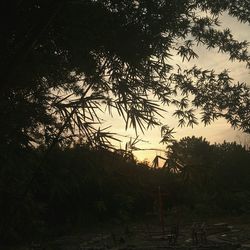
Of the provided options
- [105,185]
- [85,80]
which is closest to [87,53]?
[85,80]

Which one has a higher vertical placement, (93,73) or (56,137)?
(93,73)

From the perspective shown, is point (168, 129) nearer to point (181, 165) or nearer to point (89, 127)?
point (181, 165)

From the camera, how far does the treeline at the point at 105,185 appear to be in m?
5.16

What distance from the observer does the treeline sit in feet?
16.9

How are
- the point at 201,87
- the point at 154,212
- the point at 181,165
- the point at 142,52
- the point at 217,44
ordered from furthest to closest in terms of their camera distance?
the point at 154,212 → the point at 201,87 → the point at 217,44 → the point at 142,52 → the point at 181,165

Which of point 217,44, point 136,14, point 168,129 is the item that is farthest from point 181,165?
point 217,44

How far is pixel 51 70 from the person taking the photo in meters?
5.87

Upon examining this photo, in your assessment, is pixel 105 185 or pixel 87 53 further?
pixel 105 185

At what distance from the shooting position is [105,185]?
17.9 m

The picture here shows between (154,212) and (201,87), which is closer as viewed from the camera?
(201,87)

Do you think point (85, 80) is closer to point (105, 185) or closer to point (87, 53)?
point (87, 53)

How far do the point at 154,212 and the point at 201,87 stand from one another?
48.4 feet

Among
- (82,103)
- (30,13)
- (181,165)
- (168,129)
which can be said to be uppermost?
(30,13)

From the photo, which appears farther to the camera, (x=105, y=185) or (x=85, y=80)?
(x=105, y=185)
